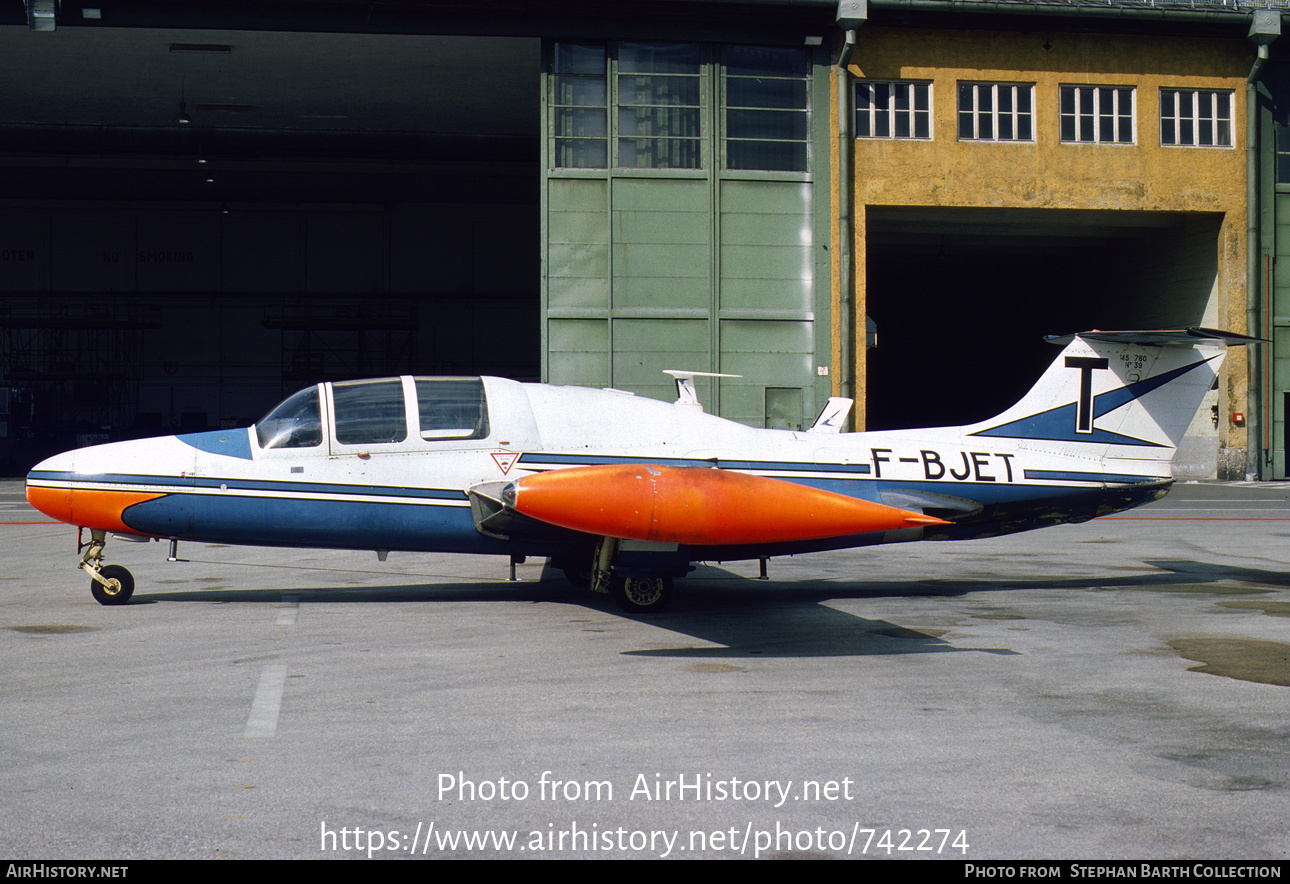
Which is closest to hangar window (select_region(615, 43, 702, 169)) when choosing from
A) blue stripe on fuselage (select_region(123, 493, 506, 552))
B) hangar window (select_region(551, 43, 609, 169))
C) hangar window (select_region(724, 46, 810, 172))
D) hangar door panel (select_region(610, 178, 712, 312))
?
hangar window (select_region(551, 43, 609, 169))

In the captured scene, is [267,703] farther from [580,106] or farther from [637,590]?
[580,106]

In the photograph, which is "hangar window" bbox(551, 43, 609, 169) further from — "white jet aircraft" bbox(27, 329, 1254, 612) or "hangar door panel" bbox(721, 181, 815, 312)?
"white jet aircraft" bbox(27, 329, 1254, 612)

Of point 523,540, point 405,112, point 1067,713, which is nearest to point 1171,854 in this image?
point 1067,713

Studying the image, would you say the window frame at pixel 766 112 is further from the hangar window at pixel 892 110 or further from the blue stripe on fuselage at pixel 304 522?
the blue stripe on fuselage at pixel 304 522

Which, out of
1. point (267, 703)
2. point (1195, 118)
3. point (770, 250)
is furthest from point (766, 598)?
point (1195, 118)

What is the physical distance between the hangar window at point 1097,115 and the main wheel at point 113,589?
2605cm

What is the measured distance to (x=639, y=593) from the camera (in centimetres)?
1030

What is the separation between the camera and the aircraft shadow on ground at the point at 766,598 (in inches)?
345

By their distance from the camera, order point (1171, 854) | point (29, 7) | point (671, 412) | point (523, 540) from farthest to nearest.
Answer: point (29, 7), point (671, 412), point (523, 540), point (1171, 854)

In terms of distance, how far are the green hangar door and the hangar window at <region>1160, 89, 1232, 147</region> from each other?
9.48 meters

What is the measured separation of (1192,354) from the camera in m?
11.7

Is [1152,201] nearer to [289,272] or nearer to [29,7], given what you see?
[29,7]

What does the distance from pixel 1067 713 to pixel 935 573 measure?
6797 mm

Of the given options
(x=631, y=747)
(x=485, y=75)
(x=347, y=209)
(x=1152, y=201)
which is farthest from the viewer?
(x=347, y=209)
